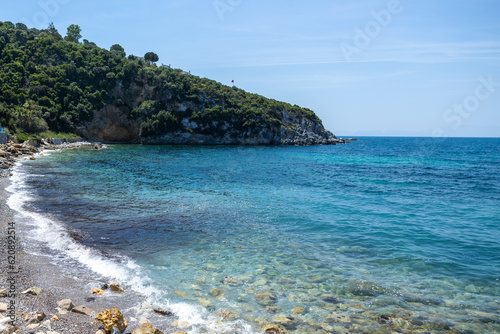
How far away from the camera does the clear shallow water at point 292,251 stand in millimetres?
7742

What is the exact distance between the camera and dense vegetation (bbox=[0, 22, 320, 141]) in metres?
75.4

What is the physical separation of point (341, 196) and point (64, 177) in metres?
23.0

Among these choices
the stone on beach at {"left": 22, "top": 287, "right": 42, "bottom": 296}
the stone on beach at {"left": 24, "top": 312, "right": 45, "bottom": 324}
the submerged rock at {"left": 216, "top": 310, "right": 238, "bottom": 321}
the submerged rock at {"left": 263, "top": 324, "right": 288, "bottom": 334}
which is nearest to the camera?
the stone on beach at {"left": 24, "top": 312, "right": 45, "bottom": 324}

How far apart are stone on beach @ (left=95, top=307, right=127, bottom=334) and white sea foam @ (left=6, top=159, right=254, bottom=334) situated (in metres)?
1.25

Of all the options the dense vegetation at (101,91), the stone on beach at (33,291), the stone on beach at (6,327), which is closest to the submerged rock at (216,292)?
the stone on beach at (33,291)

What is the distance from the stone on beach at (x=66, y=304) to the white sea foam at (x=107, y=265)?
165 cm

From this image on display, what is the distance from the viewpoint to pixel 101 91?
87.4m

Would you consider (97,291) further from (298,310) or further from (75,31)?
(75,31)

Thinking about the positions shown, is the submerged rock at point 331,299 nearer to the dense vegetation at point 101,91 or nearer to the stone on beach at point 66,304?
the stone on beach at point 66,304

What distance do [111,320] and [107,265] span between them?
13.0ft

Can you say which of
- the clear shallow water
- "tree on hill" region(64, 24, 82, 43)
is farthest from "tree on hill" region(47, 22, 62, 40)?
the clear shallow water

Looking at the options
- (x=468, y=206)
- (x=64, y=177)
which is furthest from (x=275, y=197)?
(x=64, y=177)

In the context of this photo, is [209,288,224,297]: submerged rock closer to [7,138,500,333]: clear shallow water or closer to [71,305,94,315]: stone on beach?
[7,138,500,333]: clear shallow water

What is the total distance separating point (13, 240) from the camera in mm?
11047
